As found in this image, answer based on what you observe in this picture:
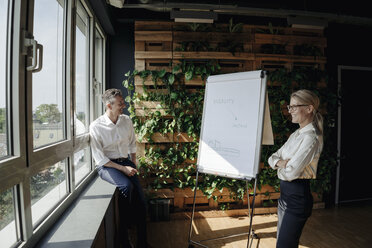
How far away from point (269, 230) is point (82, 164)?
95.9 inches

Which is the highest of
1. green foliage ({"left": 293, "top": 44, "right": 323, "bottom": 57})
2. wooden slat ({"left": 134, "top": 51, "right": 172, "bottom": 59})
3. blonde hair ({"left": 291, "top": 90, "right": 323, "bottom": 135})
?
green foliage ({"left": 293, "top": 44, "right": 323, "bottom": 57})

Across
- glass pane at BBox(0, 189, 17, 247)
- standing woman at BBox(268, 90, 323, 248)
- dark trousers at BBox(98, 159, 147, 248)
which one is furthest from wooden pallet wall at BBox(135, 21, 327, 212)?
glass pane at BBox(0, 189, 17, 247)

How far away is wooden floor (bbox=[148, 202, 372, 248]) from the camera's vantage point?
8.96 feet

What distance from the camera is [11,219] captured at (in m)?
1.31

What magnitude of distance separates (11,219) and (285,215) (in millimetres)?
1735

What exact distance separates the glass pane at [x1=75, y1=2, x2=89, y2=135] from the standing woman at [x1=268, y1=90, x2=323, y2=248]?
6.49ft

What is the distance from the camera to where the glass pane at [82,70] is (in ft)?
8.13

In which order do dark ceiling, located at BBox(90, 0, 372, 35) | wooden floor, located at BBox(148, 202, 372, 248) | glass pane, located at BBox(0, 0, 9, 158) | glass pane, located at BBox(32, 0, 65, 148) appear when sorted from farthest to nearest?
1. dark ceiling, located at BBox(90, 0, 372, 35)
2. wooden floor, located at BBox(148, 202, 372, 248)
3. glass pane, located at BBox(32, 0, 65, 148)
4. glass pane, located at BBox(0, 0, 9, 158)

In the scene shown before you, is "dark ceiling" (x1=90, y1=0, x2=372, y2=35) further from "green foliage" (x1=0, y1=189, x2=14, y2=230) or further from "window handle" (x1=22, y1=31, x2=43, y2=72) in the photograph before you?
"green foliage" (x1=0, y1=189, x2=14, y2=230)

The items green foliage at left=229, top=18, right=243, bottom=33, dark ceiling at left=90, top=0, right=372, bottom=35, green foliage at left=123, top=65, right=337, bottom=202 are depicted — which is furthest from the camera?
green foliage at left=229, top=18, right=243, bottom=33

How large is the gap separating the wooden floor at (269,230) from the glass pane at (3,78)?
1.98 m

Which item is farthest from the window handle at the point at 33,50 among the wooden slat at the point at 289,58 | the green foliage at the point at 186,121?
the wooden slat at the point at 289,58

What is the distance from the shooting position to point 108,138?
7.73 ft

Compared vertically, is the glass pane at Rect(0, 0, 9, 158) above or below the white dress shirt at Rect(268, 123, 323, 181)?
above
